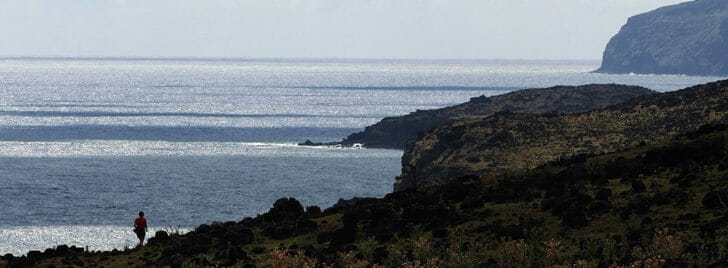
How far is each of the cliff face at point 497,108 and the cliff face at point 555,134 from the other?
170ft

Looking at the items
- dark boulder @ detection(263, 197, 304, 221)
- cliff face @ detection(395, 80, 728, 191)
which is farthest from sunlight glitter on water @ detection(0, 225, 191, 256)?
dark boulder @ detection(263, 197, 304, 221)

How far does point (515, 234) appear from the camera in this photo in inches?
1179

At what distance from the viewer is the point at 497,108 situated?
181000mm

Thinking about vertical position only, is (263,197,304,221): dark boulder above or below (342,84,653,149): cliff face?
above

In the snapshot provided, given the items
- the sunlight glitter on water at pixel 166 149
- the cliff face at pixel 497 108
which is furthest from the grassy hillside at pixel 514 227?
the cliff face at pixel 497 108

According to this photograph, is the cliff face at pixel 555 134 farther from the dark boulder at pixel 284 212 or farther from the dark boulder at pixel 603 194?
the dark boulder at pixel 603 194

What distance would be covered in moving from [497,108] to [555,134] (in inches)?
3004

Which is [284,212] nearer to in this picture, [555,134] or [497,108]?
[555,134]

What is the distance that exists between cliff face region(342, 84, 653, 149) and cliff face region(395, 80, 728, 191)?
5177cm

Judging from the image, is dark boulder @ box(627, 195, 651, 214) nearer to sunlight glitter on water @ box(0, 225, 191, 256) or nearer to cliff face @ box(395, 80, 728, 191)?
sunlight glitter on water @ box(0, 225, 191, 256)

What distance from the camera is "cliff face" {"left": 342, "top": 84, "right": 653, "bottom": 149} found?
174375mm

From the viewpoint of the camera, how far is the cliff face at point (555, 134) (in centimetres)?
A: 9506

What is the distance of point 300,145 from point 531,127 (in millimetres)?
68346

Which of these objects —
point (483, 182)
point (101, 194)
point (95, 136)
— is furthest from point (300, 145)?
point (483, 182)
